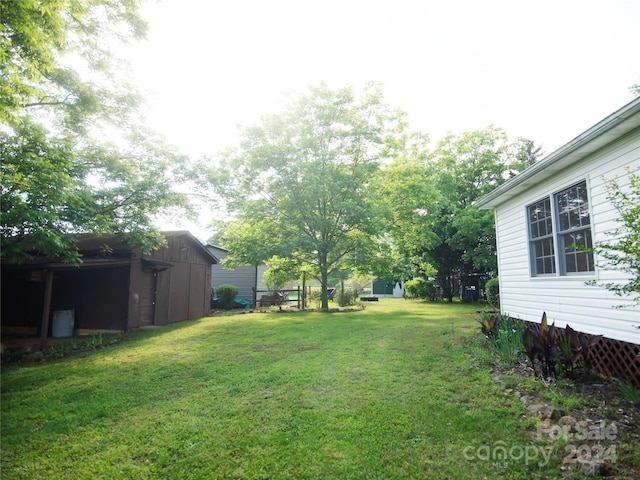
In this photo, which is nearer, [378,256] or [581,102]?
[581,102]

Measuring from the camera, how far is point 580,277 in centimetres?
508

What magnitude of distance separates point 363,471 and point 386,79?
16763 millimetres

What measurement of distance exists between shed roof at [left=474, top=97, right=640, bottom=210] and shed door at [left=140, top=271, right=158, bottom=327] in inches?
457

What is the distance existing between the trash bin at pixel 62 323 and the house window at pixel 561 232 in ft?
43.4

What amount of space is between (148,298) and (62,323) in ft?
8.15

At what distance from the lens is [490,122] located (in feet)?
71.8

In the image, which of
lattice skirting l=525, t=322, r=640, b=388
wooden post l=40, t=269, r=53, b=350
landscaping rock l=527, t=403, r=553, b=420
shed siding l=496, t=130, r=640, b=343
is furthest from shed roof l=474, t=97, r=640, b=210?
wooden post l=40, t=269, r=53, b=350

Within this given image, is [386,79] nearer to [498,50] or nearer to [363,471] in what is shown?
[498,50]

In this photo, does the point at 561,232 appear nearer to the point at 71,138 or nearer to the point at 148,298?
the point at 71,138

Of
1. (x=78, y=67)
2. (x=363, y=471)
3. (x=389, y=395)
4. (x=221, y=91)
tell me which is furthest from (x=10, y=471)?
(x=221, y=91)

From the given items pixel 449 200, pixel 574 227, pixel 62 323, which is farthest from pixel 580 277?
pixel 449 200

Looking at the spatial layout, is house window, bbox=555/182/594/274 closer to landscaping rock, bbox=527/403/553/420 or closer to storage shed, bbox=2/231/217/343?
landscaping rock, bbox=527/403/553/420

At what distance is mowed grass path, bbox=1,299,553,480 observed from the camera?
8.66 feet

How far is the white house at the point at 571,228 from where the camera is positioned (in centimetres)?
424
